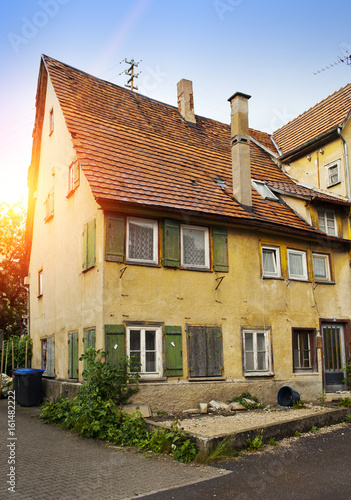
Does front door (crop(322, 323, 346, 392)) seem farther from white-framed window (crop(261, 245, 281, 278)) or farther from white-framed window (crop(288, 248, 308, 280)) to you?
white-framed window (crop(261, 245, 281, 278))

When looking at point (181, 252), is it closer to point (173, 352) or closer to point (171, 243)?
point (171, 243)

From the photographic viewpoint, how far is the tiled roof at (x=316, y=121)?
56.7ft

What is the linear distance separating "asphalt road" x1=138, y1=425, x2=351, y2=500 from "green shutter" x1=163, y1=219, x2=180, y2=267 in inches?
195

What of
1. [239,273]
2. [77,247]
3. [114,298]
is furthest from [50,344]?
[239,273]

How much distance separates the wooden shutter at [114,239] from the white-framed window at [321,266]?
650cm

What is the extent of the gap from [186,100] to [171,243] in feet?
29.5

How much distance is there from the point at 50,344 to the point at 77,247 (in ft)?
12.9

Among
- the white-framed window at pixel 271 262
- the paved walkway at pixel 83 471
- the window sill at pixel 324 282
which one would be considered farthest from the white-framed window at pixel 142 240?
the window sill at pixel 324 282

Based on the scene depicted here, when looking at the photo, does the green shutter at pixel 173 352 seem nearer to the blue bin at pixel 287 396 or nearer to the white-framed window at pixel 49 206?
the blue bin at pixel 287 396

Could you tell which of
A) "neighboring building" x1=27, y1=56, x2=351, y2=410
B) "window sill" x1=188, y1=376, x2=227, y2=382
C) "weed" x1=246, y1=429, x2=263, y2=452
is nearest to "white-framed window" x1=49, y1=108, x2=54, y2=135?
"neighboring building" x1=27, y1=56, x2=351, y2=410

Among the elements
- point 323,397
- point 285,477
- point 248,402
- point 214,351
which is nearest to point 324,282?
point 323,397

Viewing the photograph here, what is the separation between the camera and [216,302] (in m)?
12.4

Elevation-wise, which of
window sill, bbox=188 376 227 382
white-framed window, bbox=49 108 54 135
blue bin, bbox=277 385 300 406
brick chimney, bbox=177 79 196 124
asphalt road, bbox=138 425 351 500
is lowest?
asphalt road, bbox=138 425 351 500

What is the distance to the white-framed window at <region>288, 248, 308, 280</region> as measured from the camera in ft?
46.4
